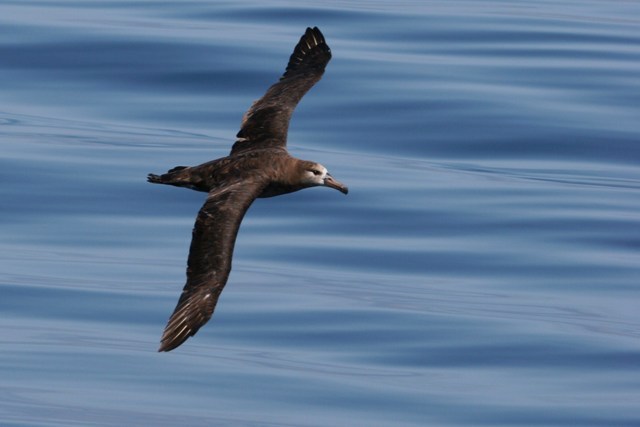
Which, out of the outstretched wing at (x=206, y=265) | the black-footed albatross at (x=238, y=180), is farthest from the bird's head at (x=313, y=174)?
the outstretched wing at (x=206, y=265)

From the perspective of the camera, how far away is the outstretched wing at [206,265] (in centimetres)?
1213

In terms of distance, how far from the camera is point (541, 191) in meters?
21.5

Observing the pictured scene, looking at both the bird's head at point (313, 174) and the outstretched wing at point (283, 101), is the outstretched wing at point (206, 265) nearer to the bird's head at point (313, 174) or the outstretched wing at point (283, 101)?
the bird's head at point (313, 174)

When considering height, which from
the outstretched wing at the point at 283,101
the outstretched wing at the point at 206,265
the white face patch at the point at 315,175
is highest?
the outstretched wing at the point at 283,101

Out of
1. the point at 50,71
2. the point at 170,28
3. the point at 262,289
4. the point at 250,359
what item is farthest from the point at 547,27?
the point at 250,359

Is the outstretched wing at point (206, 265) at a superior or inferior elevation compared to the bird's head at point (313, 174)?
inferior

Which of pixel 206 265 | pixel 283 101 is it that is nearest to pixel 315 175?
pixel 283 101

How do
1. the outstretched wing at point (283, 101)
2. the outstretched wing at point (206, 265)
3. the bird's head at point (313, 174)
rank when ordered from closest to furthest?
1. the outstretched wing at point (206, 265)
2. the bird's head at point (313, 174)
3. the outstretched wing at point (283, 101)

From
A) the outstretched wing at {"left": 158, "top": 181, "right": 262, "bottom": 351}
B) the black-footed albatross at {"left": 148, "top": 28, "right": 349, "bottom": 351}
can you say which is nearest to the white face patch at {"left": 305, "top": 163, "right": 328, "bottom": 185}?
the black-footed albatross at {"left": 148, "top": 28, "right": 349, "bottom": 351}

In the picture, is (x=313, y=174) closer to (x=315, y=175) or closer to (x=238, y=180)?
(x=315, y=175)

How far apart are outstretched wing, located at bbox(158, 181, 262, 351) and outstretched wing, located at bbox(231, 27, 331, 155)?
1.95 meters

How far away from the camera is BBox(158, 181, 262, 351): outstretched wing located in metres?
12.1

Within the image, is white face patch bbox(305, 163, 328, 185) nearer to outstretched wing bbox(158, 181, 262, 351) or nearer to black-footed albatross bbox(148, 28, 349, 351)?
black-footed albatross bbox(148, 28, 349, 351)

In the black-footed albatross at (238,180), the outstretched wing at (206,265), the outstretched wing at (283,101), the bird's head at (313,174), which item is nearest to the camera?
the outstretched wing at (206,265)
